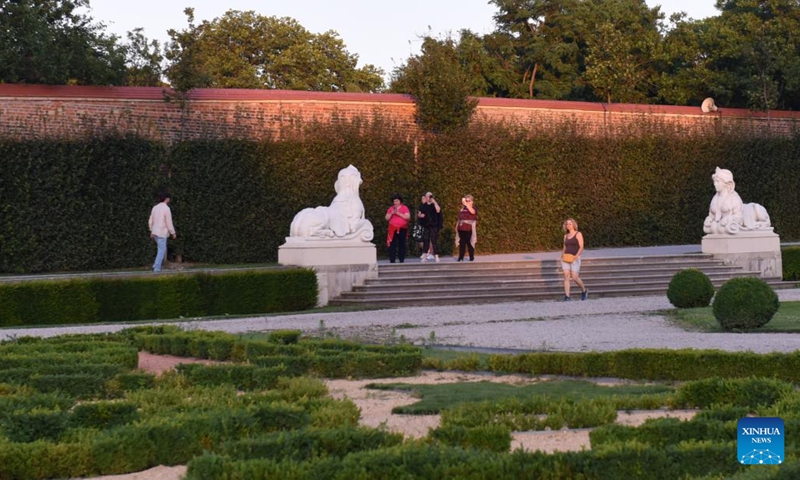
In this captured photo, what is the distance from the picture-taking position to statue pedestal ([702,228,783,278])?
88.0 ft

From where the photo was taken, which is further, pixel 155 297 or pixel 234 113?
pixel 234 113

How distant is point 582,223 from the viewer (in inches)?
1294

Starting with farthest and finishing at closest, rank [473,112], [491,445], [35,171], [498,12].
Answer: [498,12]
[473,112]
[35,171]
[491,445]

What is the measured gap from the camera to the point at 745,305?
15.6 meters

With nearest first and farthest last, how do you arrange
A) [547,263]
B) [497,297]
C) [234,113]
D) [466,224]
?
[497,297] → [547,263] → [466,224] → [234,113]

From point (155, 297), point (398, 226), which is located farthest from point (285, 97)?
point (155, 297)

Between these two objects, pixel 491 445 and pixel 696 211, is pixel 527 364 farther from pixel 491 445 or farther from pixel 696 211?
pixel 696 211

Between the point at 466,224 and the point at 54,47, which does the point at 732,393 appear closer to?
the point at 466,224

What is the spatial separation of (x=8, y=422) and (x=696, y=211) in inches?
1125

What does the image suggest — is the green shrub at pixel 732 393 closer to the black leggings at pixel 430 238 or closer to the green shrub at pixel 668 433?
the green shrub at pixel 668 433

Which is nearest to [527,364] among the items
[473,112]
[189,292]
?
[189,292]

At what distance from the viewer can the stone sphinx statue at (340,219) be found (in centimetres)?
2295

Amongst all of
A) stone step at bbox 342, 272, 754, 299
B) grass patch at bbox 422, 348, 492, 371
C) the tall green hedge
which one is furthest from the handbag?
grass patch at bbox 422, 348, 492, 371

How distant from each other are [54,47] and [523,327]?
16.6 m
